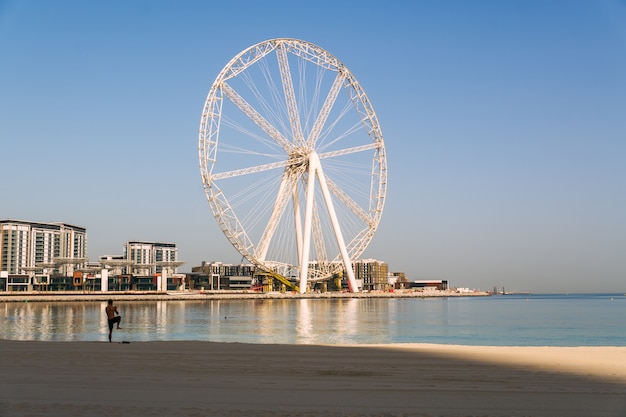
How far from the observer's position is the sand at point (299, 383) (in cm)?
894

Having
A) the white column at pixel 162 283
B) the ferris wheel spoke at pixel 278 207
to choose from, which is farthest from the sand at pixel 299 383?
the white column at pixel 162 283

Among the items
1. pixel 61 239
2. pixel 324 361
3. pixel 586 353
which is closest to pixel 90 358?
pixel 324 361

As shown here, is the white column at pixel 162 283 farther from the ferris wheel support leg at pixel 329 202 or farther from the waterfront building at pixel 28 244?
the ferris wheel support leg at pixel 329 202

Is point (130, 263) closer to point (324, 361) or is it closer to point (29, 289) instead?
point (29, 289)

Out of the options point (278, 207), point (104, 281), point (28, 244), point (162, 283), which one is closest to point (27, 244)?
point (28, 244)

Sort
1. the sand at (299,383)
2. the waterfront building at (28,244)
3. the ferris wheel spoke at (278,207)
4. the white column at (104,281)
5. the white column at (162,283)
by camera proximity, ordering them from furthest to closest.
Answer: the waterfront building at (28,244)
the white column at (162,283)
the white column at (104,281)
the ferris wheel spoke at (278,207)
the sand at (299,383)

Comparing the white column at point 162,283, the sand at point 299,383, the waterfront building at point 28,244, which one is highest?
the waterfront building at point 28,244

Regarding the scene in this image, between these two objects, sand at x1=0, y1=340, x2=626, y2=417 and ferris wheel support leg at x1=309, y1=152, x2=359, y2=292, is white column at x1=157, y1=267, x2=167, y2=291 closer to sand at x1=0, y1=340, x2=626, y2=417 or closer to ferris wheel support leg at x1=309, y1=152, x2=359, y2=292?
ferris wheel support leg at x1=309, y1=152, x2=359, y2=292

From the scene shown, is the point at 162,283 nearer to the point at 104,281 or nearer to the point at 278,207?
the point at 104,281

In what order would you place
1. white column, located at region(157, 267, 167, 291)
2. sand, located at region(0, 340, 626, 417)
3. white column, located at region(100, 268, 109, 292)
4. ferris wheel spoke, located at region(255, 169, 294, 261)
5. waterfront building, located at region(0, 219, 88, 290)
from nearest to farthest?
1. sand, located at region(0, 340, 626, 417)
2. ferris wheel spoke, located at region(255, 169, 294, 261)
3. white column, located at region(100, 268, 109, 292)
4. white column, located at region(157, 267, 167, 291)
5. waterfront building, located at region(0, 219, 88, 290)

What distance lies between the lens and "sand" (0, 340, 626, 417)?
29.3 ft

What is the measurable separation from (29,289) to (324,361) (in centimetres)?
13536

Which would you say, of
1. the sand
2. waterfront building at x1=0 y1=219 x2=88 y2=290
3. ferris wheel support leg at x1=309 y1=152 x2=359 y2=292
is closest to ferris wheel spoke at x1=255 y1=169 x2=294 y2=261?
ferris wheel support leg at x1=309 y1=152 x2=359 y2=292

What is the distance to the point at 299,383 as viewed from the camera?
1109cm
